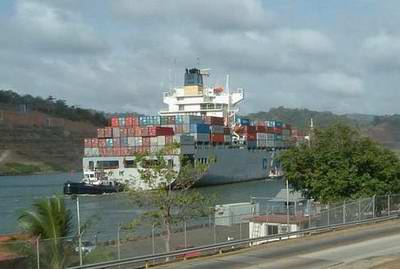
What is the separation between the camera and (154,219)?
25.5 m

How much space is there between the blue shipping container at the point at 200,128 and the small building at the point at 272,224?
85.1 m

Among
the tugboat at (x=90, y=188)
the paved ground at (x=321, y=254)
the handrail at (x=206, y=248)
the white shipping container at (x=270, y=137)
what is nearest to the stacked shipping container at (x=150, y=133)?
the white shipping container at (x=270, y=137)

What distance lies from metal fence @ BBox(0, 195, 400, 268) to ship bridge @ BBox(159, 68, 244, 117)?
9484cm

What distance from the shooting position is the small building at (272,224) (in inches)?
1184

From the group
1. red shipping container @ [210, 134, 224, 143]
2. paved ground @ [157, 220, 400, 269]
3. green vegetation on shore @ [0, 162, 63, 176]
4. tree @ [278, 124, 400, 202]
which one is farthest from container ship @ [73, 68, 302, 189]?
paved ground @ [157, 220, 400, 269]

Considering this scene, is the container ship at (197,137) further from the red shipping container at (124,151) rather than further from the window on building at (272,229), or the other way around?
the window on building at (272,229)

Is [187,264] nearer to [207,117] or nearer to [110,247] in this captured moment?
[110,247]

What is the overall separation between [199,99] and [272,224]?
334 ft

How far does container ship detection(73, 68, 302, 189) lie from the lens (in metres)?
116

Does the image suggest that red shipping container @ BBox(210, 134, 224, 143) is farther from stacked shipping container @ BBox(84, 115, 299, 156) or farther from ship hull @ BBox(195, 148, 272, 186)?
ship hull @ BBox(195, 148, 272, 186)

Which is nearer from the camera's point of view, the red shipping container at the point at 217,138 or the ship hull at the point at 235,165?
the ship hull at the point at 235,165

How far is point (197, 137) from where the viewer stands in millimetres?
118375

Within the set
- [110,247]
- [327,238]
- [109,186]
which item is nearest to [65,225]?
[110,247]

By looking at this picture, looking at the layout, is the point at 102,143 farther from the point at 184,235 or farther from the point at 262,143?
the point at 184,235
